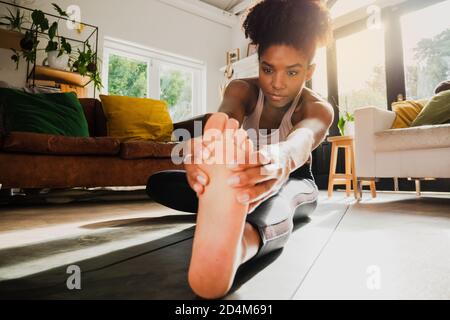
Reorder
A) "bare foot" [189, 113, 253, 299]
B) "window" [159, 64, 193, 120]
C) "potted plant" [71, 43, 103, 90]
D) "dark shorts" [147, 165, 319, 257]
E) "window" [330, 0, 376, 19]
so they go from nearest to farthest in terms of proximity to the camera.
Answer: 1. "bare foot" [189, 113, 253, 299]
2. "dark shorts" [147, 165, 319, 257]
3. "potted plant" [71, 43, 103, 90]
4. "window" [330, 0, 376, 19]
5. "window" [159, 64, 193, 120]

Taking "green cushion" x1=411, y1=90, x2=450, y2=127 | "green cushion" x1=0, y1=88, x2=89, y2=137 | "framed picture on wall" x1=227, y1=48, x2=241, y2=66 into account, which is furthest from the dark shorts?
"framed picture on wall" x1=227, y1=48, x2=241, y2=66

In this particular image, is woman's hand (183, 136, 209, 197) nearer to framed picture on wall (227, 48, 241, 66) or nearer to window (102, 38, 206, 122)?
window (102, 38, 206, 122)

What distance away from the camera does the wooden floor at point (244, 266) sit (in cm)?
46

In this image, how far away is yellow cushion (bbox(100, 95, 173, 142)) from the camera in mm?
2553

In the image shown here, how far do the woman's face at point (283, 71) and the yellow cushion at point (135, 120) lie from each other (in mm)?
1814

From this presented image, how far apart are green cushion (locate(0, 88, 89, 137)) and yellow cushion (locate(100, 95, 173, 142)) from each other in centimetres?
30

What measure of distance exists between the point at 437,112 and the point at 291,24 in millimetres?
1706

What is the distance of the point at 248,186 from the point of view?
1.41 ft

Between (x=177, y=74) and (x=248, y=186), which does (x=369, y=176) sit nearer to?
(x=248, y=186)

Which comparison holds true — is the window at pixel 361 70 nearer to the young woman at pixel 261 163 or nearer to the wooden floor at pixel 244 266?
the wooden floor at pixel 244 266

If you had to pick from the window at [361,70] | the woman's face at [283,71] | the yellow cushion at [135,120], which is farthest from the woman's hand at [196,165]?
the window at [361,70]

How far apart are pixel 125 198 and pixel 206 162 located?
1.95 meters

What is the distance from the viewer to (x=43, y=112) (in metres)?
2.06
